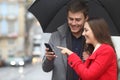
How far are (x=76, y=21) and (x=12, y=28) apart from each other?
2533 inches

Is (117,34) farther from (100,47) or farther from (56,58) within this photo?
(100,47)

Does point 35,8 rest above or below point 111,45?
above

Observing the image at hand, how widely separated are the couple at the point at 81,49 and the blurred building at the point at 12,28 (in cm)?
6229

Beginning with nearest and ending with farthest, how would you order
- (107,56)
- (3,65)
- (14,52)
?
(107,56)
(3,65)
(14,52)

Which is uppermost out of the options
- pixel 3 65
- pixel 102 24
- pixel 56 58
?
pixel 102 24

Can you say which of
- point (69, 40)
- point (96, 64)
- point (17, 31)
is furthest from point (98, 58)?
point (17, 31)

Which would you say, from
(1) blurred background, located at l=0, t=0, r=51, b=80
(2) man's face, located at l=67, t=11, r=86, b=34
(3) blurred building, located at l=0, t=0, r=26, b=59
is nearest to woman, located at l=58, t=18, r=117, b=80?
(2) man's face, located at l=67, t=11, r=86, b=34

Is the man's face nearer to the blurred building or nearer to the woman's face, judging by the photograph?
the woman's face

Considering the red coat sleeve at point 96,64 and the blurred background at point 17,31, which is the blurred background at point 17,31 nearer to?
the blurred background at point 17,31

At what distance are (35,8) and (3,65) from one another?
49.4 m

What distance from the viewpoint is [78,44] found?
13.5ft

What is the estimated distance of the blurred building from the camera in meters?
67.4

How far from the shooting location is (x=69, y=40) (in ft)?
13.5

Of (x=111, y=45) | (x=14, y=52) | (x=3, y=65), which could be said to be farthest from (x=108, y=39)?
(x=14, y=52)
